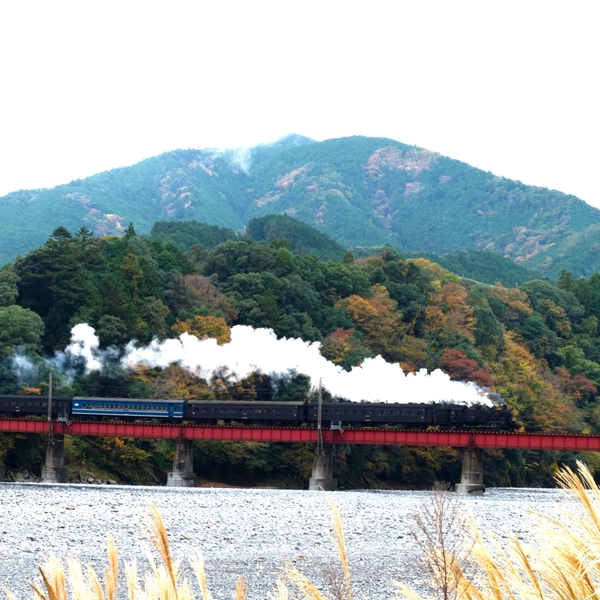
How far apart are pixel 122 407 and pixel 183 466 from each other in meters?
5.48

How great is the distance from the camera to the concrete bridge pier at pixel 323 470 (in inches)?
2692

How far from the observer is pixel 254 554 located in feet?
103

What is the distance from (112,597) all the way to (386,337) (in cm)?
9942

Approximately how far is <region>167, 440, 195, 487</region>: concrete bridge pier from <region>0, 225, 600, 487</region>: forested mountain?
14.2 feet

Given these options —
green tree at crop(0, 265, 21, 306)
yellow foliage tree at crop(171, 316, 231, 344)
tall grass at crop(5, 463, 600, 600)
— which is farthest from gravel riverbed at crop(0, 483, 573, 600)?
green tree at crop(0, 265, 21, 306)

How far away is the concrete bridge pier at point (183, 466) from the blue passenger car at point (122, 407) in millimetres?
2351

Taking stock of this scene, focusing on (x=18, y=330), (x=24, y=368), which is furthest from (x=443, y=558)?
(x=18, y=330)

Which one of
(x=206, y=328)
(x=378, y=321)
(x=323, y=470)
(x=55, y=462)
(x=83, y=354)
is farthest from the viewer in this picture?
(x=378, y=321)

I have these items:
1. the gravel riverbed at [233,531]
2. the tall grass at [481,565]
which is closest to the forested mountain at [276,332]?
the gravel riverbed at [233,531]

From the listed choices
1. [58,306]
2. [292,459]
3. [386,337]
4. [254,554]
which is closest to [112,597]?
[254,554]

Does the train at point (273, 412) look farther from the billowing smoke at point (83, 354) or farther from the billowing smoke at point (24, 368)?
the billowing smoke at point (83, 354)

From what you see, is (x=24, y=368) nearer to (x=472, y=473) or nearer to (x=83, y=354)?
(x=83, y=354)

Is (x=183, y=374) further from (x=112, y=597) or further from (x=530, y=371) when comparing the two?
(x=112, y=597)

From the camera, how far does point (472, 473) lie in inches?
2672
